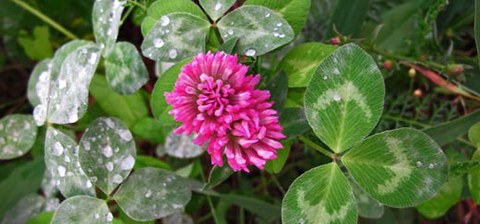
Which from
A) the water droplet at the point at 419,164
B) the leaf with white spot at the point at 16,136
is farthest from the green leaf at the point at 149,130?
the water droplet at the point at 419,164

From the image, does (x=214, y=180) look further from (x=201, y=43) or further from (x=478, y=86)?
(x=478, y=86)

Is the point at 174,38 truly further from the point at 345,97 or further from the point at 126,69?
the point at 345,97

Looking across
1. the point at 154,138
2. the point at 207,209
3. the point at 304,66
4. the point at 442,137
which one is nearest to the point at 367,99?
the point at 304,66

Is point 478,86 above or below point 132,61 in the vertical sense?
below

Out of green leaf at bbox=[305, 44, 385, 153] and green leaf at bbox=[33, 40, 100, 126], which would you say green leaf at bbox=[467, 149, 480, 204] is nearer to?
green leaf at bbox=[305, 44, 385, 153]

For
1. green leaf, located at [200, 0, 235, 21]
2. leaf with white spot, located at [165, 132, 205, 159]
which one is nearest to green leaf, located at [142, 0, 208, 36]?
green leaf, located at [200, 0, 235, 21]

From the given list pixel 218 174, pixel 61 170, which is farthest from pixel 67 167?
pixel 218 174
